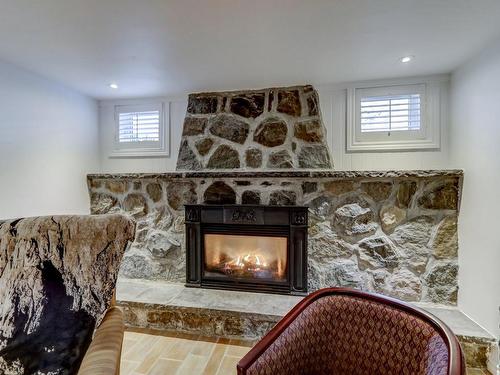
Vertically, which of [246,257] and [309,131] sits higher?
[309,131]

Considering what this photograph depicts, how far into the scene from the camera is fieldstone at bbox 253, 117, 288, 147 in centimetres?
262

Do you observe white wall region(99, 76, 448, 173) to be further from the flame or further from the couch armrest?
the couch armrest

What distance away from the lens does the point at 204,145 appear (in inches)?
110

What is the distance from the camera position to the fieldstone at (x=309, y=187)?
100 inches

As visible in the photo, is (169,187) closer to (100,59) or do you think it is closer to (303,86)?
(100,59)

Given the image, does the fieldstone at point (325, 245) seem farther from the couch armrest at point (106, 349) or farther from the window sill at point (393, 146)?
the couch armrest at point (106, 349)

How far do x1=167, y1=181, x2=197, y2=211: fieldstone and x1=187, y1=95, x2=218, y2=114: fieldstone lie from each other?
0.73 meters

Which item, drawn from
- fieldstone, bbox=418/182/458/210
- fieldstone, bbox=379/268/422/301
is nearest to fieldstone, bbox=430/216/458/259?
fieldstone, bbox=418/182/458/210

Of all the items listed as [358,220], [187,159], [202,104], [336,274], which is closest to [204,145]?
[187,159]

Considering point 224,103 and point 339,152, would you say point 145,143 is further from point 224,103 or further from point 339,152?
point 339,152

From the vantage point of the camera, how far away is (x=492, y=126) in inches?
73.0

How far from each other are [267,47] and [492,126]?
5.21ft

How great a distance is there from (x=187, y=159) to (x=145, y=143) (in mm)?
556

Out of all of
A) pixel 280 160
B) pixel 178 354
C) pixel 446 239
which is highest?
pixel 280 160
